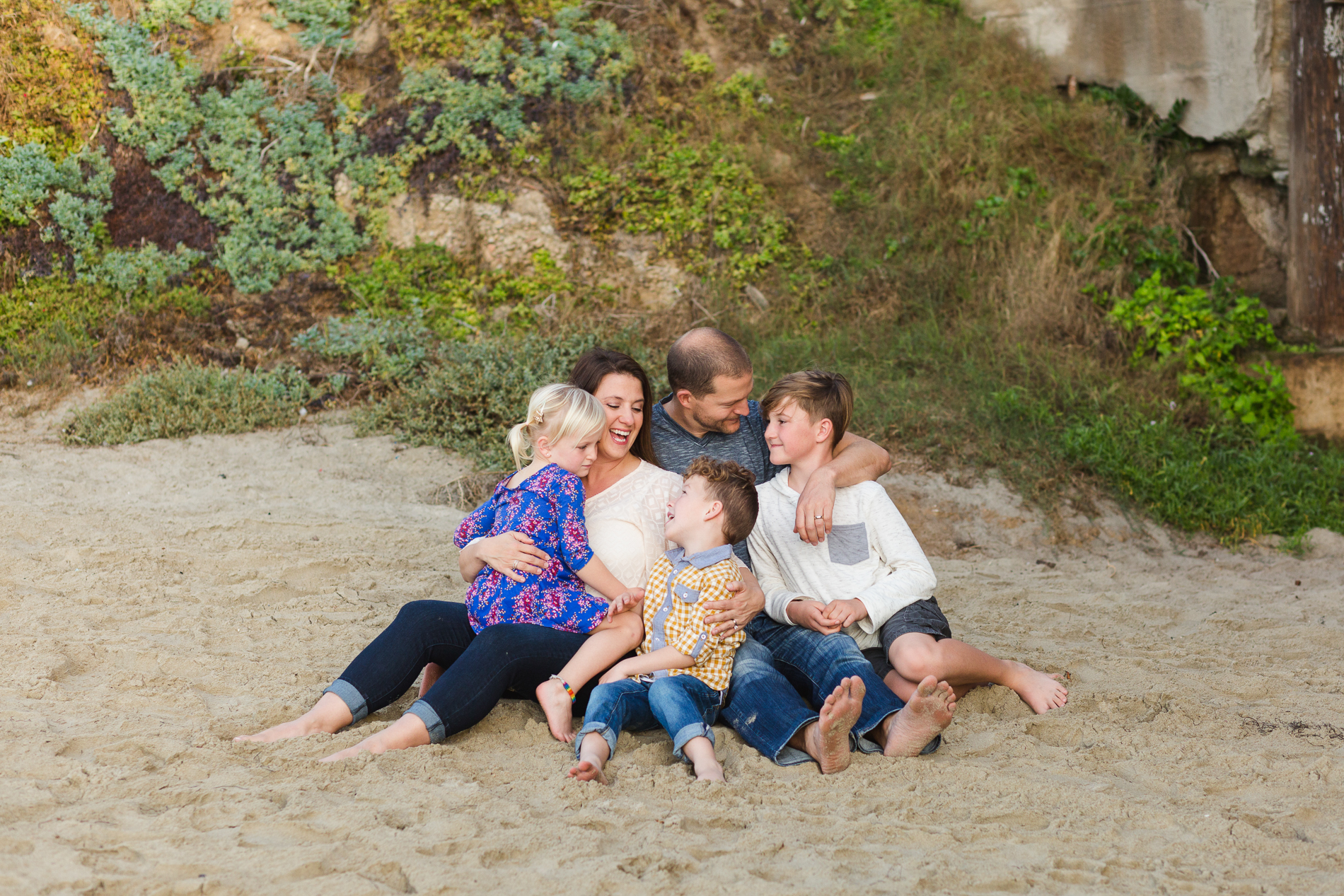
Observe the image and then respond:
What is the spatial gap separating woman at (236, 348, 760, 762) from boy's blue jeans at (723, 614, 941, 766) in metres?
0.19

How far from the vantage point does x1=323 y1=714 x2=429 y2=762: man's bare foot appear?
112 inches

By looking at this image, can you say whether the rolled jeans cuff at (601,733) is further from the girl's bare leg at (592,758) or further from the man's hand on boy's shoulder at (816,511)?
the man's hand on boy's shoulder at (816,511)

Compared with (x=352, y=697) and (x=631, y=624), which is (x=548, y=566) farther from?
(x=352, y=697)

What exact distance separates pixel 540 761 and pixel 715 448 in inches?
55.7

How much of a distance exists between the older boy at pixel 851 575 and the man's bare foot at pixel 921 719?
263mm

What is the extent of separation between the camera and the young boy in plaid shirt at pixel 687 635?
296 centimetres

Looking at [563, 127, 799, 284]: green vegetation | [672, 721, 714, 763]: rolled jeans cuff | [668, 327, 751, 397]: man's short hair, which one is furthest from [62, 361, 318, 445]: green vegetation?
[672, 721, 714, 763]: rolled jeans cuff

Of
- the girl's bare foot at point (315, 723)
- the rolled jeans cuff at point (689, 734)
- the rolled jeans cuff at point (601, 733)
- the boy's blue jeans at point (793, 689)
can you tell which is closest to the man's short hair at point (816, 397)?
the boy's blue jeans at point (793, 689)

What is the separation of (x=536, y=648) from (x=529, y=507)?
1.46 ft

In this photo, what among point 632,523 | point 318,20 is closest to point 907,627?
point 632,523

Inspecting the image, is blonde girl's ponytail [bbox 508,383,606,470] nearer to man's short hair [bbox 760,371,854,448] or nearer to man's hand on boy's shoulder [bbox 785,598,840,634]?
man's short hair [bbox 760,371,854,448]

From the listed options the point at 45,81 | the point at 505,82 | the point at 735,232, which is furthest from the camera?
the point at 505,82

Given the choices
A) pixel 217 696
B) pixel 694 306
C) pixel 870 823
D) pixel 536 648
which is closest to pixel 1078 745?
pixel 870 823

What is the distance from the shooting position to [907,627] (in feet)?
10.8
